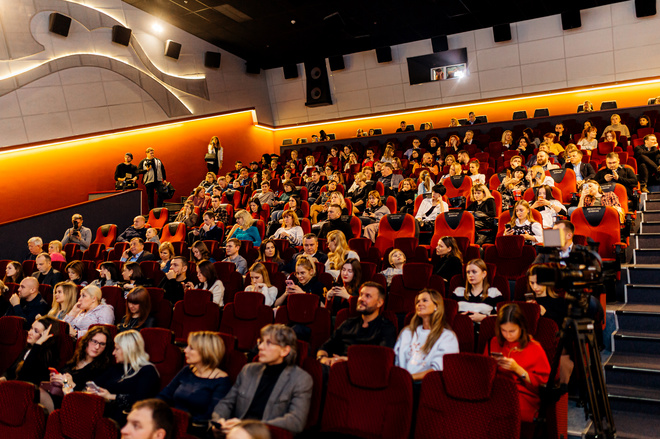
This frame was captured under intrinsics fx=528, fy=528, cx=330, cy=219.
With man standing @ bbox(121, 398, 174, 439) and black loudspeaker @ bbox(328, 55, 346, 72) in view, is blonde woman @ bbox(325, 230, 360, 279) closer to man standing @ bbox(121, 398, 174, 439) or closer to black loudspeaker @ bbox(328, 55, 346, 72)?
man standing @ bbox(121, 398, 174, 439)

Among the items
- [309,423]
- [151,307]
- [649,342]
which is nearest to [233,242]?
[151,307]

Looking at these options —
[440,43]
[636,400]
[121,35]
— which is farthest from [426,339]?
[440,43]

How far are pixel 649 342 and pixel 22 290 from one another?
13.5 feet

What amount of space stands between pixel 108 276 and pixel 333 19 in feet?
20.0

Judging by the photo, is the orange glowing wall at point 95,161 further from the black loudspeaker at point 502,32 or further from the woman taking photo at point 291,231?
the black loudspeaker at point 502,32

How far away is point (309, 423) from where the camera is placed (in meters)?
2.18

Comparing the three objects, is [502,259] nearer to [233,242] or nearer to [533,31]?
[233,242]

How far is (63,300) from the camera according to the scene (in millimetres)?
3680

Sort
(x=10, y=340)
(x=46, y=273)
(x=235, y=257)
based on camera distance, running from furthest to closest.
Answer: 1. (x=46, y=273)
2. (x=235, y=257)
3. (x=10, y=340)

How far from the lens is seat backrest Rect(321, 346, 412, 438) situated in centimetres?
204

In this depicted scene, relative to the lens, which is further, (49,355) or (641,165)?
(641,165)

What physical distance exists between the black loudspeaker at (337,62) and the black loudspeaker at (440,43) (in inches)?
75.5

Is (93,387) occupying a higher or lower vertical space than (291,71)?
lower

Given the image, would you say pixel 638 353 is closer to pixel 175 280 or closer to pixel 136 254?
pixel 175 280
